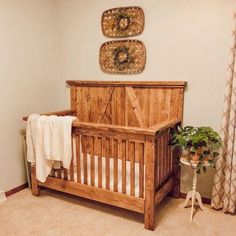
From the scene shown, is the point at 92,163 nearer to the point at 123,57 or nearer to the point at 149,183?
the point at 149,183

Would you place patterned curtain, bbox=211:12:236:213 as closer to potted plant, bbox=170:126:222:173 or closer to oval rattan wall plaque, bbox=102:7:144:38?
potted plant, bbox=170:126:222:173

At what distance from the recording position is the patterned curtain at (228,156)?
7.49 feet

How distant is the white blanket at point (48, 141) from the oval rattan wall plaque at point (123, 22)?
1.17 metres

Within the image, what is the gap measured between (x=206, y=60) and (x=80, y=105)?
1.65 m

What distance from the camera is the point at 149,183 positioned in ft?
7.11

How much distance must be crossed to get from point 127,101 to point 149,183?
3.71 feet

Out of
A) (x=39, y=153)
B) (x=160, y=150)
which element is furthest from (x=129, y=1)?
(x=39, y=153)

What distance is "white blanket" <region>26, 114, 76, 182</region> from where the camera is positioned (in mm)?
2453

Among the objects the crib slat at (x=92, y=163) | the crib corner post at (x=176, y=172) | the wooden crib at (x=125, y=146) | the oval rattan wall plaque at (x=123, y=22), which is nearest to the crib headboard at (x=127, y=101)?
the wooden crib at (x=125, y=146)

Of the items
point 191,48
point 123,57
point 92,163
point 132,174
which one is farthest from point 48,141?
point 191,48

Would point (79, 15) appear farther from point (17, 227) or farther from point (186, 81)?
point (17, 227)

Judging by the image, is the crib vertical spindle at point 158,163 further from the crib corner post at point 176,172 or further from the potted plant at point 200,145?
the crib corner post at point 176,172

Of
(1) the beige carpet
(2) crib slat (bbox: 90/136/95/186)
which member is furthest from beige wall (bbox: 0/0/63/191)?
(2) crib slat (bbox: 90/136/95/186)

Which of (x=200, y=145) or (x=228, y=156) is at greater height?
(x=200, y=145)
